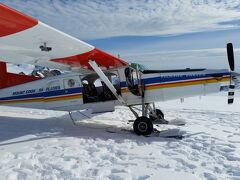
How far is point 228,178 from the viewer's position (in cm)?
446

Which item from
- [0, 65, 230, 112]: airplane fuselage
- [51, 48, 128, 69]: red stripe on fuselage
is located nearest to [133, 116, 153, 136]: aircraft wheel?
[0, 65, 230, 112]: airplane fuselage

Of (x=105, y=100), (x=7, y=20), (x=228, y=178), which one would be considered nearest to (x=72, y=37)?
(x=7, y=20)

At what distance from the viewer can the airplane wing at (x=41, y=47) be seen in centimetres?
480

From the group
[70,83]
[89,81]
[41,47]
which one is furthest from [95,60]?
[41,47]

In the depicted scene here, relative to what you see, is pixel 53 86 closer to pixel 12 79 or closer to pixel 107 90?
pixel 12 79

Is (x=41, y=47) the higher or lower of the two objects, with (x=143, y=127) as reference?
higher

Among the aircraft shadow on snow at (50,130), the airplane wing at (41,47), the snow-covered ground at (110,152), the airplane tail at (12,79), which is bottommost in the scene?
the snow-covered ground at (110,152)

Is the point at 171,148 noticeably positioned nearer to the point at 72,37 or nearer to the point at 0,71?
the point at 72,37

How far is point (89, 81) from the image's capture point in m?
8.72

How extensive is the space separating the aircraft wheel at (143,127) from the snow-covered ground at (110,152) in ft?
0.73

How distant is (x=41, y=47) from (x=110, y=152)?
8.66ft

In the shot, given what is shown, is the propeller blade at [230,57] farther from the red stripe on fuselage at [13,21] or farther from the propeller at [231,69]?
the red stripe on fuselage at [13,21]

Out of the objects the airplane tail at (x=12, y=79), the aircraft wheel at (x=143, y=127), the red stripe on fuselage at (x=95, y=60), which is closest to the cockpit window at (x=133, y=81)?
the red stripe on fuselage at (x=95, y=60)

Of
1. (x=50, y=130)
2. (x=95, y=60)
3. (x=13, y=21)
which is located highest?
(x=13, y=21)
